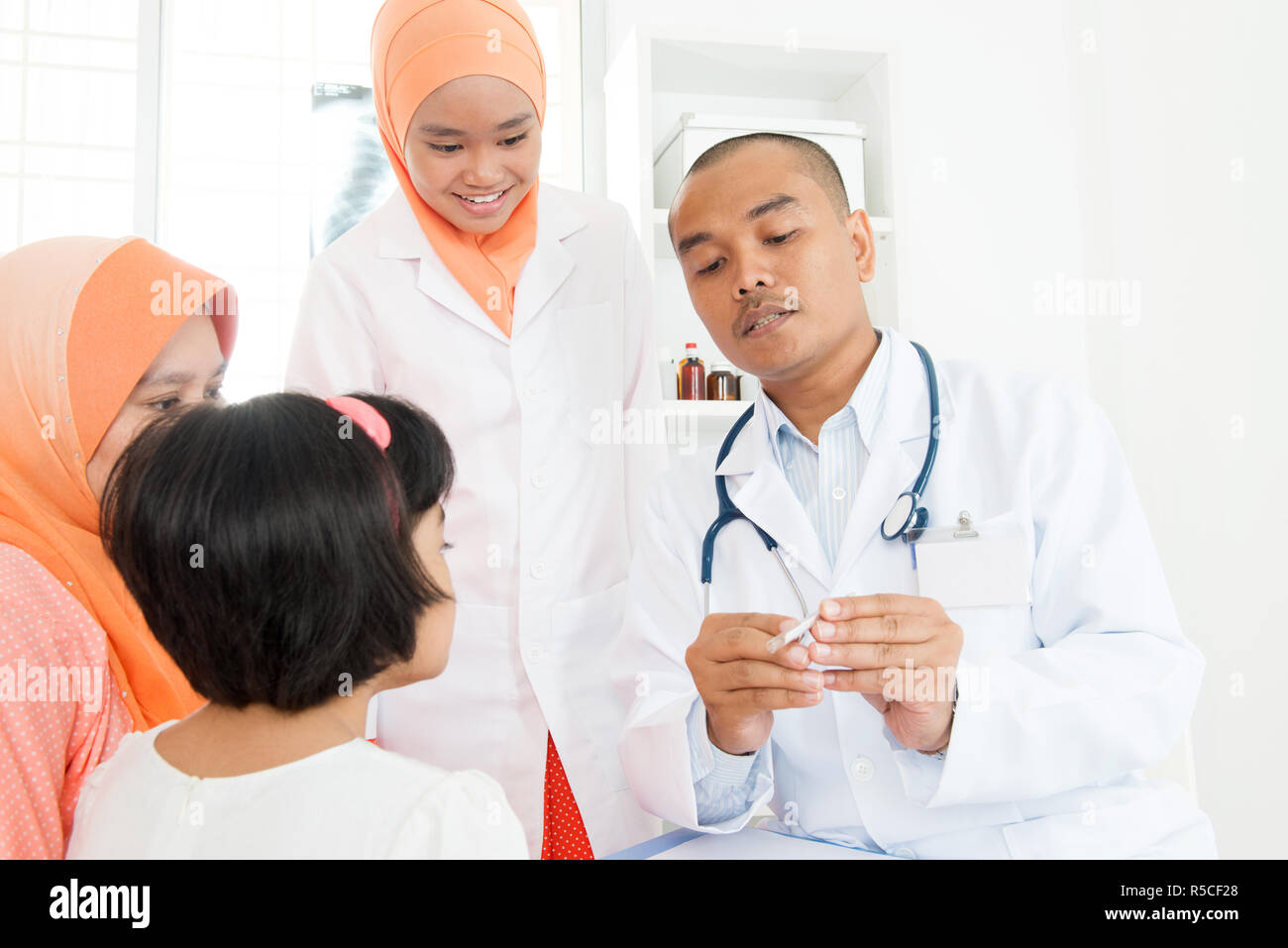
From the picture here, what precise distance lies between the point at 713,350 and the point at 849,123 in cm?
61

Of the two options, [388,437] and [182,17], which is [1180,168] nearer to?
[388,437]

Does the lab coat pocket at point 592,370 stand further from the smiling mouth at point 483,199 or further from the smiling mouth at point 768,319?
the smiling mouth at point 768,319

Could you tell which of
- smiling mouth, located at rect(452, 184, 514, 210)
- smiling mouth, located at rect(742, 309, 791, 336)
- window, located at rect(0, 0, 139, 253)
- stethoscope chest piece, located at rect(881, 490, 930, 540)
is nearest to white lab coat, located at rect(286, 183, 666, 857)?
smiling mouth, located at rect(452, 184, 514, 210)

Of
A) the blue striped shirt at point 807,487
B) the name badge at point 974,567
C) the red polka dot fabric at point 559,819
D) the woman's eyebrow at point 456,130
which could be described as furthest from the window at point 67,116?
the name badge at point 974,567

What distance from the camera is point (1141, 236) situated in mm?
2482

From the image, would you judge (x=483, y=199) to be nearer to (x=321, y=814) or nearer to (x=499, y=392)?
(x=499, y=392)

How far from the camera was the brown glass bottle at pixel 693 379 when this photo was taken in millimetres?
2283

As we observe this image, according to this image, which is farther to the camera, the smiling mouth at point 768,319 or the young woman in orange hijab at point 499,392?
the young woman in orange hijab at point 499,392

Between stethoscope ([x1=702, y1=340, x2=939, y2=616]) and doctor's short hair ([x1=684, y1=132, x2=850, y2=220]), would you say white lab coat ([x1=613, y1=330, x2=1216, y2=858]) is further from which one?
doctor's short hair ([x1=684, y1=132, x2=850, y2=220])

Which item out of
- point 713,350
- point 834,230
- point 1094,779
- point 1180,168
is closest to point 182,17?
point 713,350

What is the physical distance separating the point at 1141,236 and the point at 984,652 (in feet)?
5.84

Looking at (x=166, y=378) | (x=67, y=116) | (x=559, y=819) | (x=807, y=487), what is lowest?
(x=559, y=819)

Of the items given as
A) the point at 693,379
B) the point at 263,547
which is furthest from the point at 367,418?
the point at 693,379

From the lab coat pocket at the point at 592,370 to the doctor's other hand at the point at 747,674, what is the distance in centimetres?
60
